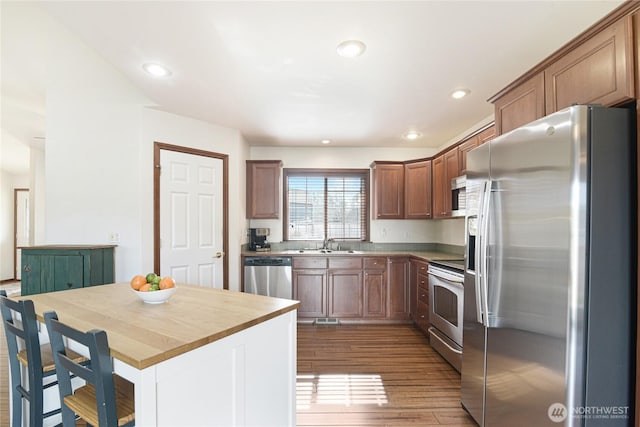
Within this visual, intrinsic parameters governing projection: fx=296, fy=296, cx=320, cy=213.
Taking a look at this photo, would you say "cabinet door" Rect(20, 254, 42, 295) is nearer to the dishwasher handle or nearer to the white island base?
the dishwasher handle

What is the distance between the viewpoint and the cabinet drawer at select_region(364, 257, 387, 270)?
13.1 feet

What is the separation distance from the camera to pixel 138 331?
1255 mm

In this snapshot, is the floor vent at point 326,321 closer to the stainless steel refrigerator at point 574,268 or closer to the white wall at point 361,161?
the white wall at point 361,161

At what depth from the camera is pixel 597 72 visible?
1363 mm

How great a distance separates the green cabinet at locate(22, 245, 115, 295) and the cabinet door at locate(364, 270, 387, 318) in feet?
9.99

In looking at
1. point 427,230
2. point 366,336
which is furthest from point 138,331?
point 427,230

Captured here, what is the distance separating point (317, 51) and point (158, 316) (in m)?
1.91

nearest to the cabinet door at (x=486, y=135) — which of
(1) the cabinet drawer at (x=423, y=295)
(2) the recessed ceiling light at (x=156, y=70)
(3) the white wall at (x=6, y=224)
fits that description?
(1) the cabinet drawer at (x=423, y=295)

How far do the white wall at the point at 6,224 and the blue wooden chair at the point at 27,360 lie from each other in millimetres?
7174

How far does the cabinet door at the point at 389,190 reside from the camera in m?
4.31

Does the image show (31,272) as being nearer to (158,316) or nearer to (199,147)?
(199,147)

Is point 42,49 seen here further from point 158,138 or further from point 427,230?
point 427,230

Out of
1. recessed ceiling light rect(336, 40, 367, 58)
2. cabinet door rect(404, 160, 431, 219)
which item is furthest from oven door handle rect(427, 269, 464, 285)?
recessed ceiling light rect(336, 40, 367, 58)

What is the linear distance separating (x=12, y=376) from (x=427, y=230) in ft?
15.0
